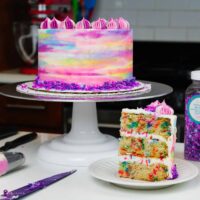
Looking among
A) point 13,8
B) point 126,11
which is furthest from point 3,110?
point 126,11

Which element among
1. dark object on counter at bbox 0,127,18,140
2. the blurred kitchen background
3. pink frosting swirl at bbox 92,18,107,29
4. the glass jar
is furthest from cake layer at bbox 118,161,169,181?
the blurred kitchen background

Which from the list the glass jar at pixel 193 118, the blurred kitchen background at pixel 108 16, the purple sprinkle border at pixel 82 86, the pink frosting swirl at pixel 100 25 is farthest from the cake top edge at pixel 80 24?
the blurred kitchen background at pixel 108 16

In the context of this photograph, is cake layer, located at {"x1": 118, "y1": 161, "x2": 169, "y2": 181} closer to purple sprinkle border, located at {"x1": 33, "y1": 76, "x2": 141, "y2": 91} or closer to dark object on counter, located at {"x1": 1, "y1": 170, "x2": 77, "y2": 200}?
dark object on counter, located at {"x1": 1, "y1": 170, "x2": 77, "y2": 200}

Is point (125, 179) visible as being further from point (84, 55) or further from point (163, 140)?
point (84, 55)

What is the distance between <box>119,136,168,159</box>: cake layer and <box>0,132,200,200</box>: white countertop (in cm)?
8

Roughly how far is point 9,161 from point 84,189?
23cm

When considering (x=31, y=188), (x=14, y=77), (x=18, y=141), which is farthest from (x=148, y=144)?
(x=14, y=77)

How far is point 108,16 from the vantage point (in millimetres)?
3152

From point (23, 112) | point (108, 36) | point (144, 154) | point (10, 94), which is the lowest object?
point (23, 112)

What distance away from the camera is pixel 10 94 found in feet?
4.53

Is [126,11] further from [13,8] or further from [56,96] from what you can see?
[56,96]

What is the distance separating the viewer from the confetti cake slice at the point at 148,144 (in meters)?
1.16

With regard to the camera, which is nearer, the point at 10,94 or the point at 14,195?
the point at 14,195

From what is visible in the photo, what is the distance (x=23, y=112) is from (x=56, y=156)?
1.43 m
